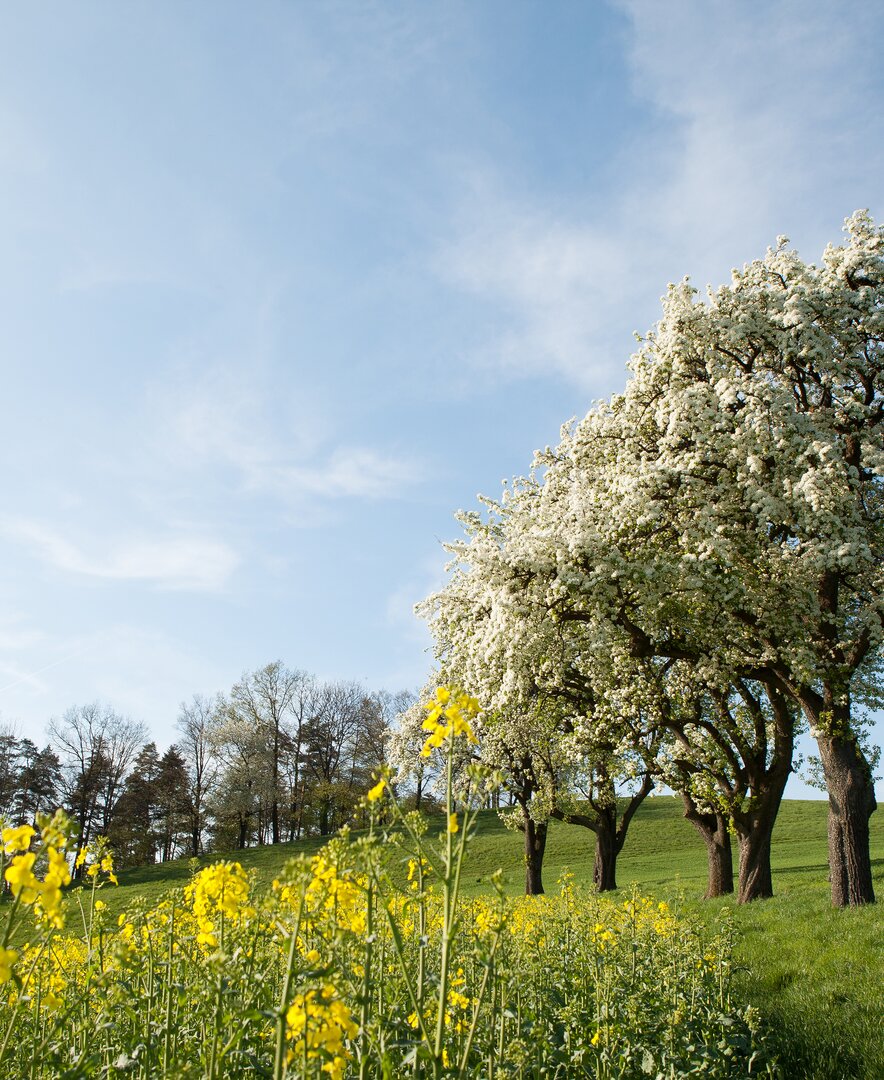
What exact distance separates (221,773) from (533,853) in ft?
116

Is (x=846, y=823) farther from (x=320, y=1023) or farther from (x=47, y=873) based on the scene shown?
(x=47, y=873)

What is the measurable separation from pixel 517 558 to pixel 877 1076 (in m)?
9.64

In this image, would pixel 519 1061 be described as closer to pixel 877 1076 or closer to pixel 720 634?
pixel 877 1076

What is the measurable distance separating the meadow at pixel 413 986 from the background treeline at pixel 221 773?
47.3 metres

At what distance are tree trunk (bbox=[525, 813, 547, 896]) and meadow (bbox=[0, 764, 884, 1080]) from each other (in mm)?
17264

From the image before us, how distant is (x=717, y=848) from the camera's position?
2002cm

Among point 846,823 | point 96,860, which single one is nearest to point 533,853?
point 846,823

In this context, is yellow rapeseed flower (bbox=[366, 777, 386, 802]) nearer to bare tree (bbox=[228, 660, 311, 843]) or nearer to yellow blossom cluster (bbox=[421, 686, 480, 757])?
yellow blossom cluster (bbox=[421, 686, 480, 757])

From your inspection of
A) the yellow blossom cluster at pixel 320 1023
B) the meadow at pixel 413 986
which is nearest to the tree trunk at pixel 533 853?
the meadow at pixel 413 986

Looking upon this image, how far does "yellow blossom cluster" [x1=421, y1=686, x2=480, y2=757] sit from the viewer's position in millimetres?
2963

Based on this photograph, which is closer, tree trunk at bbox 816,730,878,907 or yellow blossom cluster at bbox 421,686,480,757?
yellow blossom cluster at bbox 421,686,480,757

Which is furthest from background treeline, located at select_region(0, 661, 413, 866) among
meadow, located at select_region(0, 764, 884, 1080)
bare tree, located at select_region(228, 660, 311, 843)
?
meadow, located at select_region(0, 764, 884, 1080)

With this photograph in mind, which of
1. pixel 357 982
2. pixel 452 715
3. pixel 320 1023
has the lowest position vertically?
pixel 357 982

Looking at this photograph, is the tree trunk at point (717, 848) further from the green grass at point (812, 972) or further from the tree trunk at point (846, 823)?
the tree trunk at point (846, 823)
